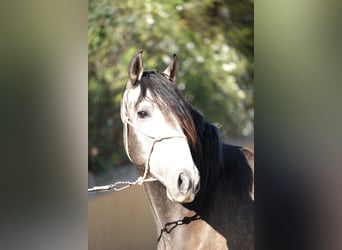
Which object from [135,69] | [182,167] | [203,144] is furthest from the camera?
[203,144]

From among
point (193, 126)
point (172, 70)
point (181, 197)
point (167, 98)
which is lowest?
point (181, 197)

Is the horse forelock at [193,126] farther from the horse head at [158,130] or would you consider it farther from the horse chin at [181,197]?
the horse chin at [181,197]

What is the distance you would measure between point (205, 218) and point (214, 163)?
36cm

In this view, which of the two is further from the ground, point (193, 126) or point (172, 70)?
point (172, 70)

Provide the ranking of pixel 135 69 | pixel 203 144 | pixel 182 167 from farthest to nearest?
pixel 203 144, pixel 135 69, pixel 182 167

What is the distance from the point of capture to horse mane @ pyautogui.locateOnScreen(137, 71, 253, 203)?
4148 mm

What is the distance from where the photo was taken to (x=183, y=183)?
4102 mm

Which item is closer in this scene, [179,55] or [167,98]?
[167,98]

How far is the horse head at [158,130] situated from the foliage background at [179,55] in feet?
0.23

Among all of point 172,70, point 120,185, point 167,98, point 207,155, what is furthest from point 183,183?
point 172,70

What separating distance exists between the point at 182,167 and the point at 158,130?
0.28 m

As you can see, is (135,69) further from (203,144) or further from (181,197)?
(181,197)

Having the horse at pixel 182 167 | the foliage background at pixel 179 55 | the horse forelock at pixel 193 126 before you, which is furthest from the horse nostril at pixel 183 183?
the foliage background at pixel 179 55
